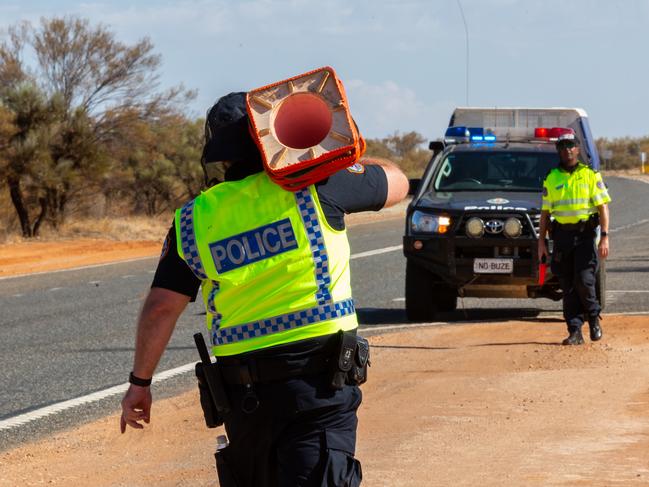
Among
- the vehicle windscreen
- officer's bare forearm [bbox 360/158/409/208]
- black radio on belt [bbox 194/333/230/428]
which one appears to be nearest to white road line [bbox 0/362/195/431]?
the vehicle windscreen

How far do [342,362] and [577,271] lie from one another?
6.96 m

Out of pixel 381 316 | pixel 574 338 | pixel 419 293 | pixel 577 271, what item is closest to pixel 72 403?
pixel 574 338

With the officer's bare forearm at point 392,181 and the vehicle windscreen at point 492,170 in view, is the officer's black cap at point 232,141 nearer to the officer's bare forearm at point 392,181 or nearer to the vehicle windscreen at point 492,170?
the officer's bare forearm at point 392,181

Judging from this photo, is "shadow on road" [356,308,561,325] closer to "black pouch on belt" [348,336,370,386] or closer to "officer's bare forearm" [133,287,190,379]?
"black pouch on belt" [348,336,370,386]

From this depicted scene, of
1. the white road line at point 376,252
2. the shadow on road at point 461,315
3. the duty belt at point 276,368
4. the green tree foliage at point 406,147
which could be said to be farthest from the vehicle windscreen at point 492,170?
the green tree foliage at point 406,147

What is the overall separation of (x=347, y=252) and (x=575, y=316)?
684 centimetres

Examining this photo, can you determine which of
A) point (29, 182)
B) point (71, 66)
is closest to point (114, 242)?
point (29, 182)

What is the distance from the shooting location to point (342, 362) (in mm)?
3783

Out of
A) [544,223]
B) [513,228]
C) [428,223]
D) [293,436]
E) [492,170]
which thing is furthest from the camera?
[492,170]

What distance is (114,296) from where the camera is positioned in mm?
16641

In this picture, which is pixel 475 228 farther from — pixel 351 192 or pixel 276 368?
pixel 276 368

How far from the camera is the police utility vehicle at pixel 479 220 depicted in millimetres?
12305

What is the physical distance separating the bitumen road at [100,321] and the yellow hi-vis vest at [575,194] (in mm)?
2449

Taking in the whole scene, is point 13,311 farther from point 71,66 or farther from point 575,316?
point 71,66
